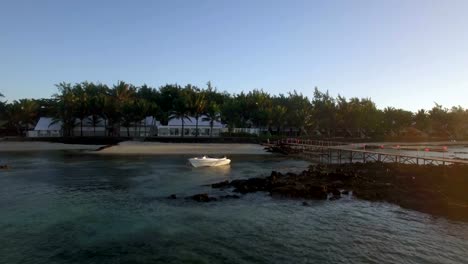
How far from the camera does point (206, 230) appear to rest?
17.5 meters

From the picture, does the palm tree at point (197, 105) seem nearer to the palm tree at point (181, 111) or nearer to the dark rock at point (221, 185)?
the palm tree at point (181, 111)

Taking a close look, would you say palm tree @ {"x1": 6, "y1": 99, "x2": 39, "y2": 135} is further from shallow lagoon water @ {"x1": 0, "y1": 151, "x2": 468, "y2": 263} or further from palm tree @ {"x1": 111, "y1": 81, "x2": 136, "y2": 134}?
shallow lagoon water @ {"x1": 0, "y1": 151, "x2": 468, "y2": 263}

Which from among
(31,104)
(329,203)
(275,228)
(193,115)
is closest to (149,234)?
(275,228)

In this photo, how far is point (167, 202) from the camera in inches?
925

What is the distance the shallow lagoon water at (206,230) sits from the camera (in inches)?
561

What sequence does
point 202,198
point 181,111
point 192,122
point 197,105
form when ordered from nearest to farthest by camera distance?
point 202,198 → point 197,105 → point 181,111 → point 192,122

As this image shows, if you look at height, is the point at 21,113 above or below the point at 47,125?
above

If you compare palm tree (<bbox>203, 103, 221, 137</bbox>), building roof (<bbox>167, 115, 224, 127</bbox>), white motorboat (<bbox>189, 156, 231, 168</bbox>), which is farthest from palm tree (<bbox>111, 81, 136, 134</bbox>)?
white motorboat (<bbox>189, 156, 231, 168</bbox>)

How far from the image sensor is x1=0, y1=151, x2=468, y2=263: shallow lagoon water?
14.2m

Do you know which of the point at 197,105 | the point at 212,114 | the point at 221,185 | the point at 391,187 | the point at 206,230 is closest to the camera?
the point at 206,230

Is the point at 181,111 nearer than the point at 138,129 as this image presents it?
Yes

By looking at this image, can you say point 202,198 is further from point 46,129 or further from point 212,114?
point 46,129

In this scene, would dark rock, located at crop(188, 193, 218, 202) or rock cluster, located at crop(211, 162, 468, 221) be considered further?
dark rock, located at crop(188, 193, 218, 202)

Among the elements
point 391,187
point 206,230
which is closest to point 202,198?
point 206,230
